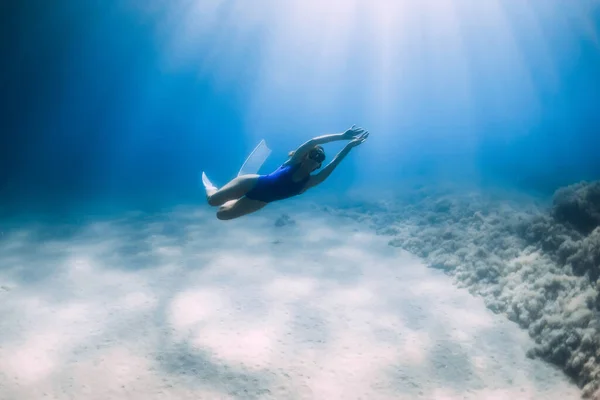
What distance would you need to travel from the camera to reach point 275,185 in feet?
18.6

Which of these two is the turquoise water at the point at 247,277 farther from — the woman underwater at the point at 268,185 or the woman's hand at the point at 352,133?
the woman's hand at the point at 352,133

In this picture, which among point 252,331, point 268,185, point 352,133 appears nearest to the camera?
point 352,133

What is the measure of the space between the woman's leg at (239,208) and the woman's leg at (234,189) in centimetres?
11

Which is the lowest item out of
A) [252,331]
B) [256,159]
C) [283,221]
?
[252,331]

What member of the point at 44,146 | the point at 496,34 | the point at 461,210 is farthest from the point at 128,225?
the point at 496,34

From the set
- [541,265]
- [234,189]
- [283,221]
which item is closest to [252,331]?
[234,189]

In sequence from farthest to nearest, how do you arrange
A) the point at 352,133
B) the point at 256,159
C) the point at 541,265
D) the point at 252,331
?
the point at 541,265
the point at 252,331
the point at 256,159
the point at 352,133

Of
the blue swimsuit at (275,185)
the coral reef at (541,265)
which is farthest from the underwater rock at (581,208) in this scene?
the blue swimsuit at (275,185)

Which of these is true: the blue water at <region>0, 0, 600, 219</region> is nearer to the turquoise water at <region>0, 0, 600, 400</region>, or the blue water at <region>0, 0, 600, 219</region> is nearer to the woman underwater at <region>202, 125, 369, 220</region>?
the turquoise water at <region>0, 0, 600, 400</region>

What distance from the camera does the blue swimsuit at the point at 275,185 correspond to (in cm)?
565

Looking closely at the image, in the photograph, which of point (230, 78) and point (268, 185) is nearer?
point (268, 185)

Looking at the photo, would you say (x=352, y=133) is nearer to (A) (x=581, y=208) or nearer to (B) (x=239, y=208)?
(B) (x=239, y=208)

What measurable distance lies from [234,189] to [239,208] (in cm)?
31

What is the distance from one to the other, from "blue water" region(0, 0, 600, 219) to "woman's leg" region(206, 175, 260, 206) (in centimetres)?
1773
